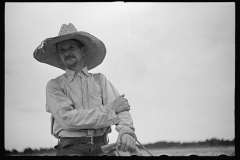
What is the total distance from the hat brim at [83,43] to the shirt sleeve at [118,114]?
0.97ft

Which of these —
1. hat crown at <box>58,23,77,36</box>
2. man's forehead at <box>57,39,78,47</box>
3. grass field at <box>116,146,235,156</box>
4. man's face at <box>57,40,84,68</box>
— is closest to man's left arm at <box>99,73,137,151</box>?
man's face at <box>57,40,84,68</box>

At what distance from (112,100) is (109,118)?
1.03 ft

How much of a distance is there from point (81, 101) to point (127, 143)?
648 millimetres

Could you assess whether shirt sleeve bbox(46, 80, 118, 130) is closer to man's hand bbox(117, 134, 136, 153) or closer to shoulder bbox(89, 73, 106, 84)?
man's hand bbox(117, 134, 136, 153)

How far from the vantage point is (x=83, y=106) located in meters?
3.10

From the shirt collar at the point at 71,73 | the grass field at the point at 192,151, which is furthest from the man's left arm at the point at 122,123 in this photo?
the grass field at the point at 192,151

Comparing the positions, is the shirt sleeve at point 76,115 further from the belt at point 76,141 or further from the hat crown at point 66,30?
the hat crown at point 66,30

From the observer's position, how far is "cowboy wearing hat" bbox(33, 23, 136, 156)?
2.87 metres

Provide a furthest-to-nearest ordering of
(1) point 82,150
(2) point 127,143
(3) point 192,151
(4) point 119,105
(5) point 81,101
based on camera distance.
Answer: (3) point 192,151 < (5) point 81,101 < (4) point 119,105 < (1) point 82,150 < (2) point 127,143

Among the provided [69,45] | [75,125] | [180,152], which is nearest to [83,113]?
[75,125]

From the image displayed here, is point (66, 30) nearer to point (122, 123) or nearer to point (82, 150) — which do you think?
point (122, 123)

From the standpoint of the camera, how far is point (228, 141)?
376 centimetres

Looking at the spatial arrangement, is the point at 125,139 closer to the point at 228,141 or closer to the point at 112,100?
the point at 112,100

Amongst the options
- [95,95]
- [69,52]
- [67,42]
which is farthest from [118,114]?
[67,42]
